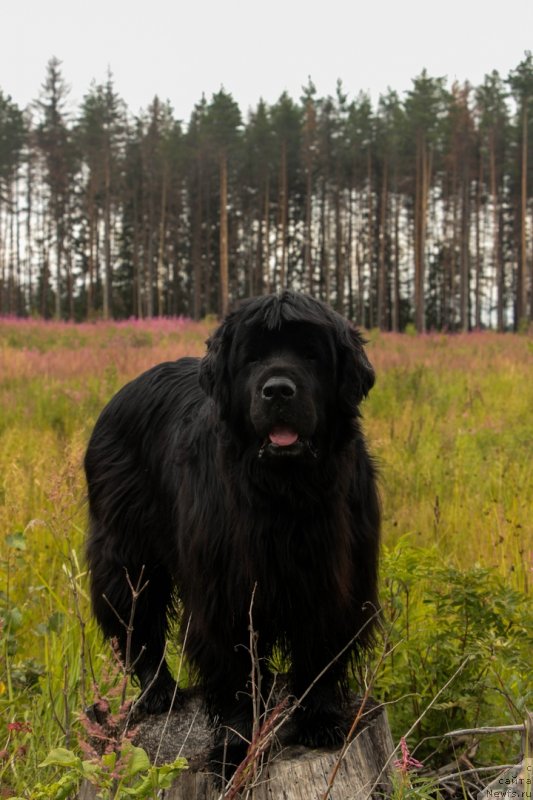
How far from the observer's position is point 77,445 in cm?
407

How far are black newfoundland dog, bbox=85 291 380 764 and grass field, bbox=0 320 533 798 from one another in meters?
0.26

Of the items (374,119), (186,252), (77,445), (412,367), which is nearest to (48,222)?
(186,252)

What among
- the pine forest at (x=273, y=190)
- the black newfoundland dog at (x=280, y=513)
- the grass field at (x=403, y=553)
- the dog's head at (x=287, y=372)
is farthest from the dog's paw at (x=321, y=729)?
the pine forest at (x=273, y=190)

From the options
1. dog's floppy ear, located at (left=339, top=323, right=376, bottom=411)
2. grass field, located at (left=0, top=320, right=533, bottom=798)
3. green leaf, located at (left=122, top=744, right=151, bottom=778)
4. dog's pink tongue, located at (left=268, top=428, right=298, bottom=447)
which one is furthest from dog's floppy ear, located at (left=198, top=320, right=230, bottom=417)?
green leaf, located at (left=122, top=744, right=151, bottom=778)

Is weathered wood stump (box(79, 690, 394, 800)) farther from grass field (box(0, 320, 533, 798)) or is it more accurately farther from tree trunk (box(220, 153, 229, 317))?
tree trunk (box(220, 153, 229, 317))

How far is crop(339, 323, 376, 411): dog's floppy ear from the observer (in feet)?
8.05

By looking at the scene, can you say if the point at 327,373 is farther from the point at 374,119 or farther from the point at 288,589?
the point at 374,119

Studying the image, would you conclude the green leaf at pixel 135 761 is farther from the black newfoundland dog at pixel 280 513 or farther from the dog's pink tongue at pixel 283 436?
the dog's pink tongue at pixel 283 436

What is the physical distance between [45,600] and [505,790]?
2500mm

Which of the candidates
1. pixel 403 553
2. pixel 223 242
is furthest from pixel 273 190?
pixel 403 553

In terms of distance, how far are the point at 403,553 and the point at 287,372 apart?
0.99 m

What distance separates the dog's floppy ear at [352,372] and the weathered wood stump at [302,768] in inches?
39.3

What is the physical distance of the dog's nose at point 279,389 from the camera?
7.16 feet

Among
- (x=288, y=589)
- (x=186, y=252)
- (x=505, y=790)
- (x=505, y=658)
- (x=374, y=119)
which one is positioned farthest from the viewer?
(x=186, y=252)
